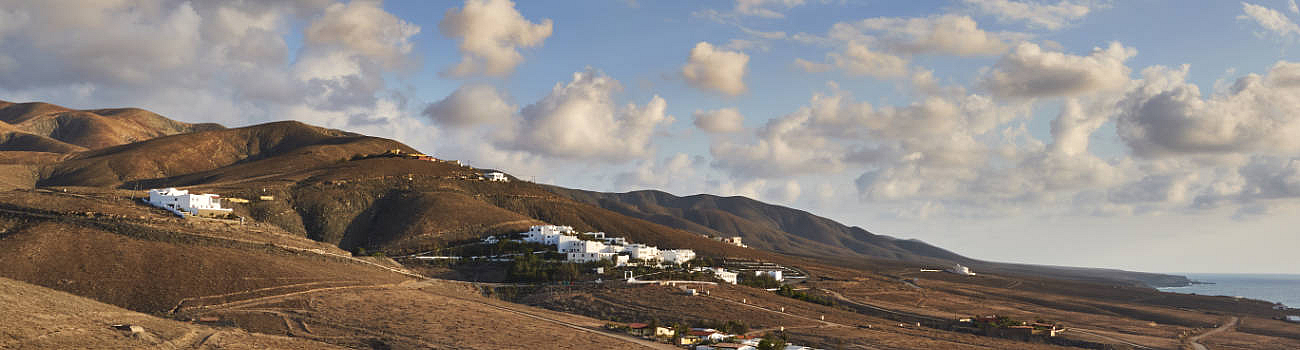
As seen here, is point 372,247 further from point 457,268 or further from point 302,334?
point 302,334

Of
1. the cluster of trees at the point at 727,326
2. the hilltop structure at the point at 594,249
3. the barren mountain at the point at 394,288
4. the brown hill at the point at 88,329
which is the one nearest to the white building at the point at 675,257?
the hilltop structure at the point at 594,249

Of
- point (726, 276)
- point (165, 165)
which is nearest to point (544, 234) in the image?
point (726, 276)

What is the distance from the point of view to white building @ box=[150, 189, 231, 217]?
10206 centimetres

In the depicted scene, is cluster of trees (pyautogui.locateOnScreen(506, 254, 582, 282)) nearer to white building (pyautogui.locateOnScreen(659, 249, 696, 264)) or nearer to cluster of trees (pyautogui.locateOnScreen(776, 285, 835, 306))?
white building (pyautogui.locateOnScreen(659, 249, 696, 264))

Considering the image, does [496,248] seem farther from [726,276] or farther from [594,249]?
[726,276]

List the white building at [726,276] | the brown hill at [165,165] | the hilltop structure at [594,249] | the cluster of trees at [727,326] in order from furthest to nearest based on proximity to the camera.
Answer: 1. the brown hill at [165,165]
2. the hilltop structure at [594,249]
3. the white building at [726,276]
4. the cluster of trees at [727,326]

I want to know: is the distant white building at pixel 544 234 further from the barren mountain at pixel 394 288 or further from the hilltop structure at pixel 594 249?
the barren mountain at pixel 394 288

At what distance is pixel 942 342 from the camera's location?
72438mm

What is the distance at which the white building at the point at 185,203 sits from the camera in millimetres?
102062

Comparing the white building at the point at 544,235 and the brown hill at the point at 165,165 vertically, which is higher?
the brown hill at the point at 165,165

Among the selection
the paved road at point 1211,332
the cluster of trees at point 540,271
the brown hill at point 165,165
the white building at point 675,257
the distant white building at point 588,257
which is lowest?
the paved road at point 1211,332

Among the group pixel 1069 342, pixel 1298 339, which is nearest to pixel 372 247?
pixel 1069 342

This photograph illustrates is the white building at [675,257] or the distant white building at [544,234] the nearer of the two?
the distant white building at [544,234]

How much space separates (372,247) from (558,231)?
24.0 metres
